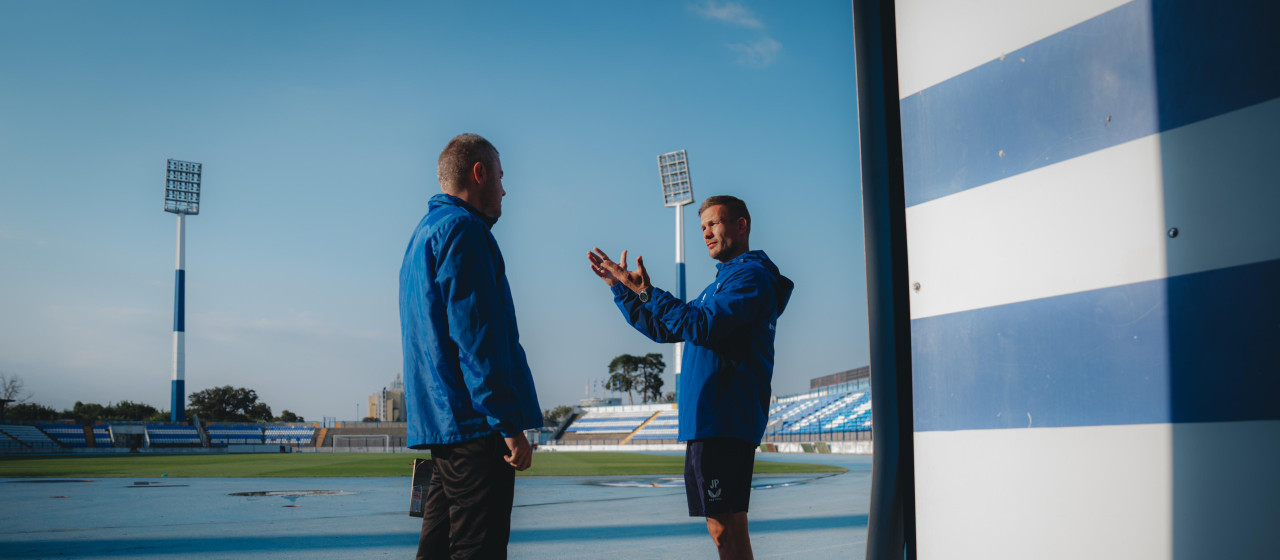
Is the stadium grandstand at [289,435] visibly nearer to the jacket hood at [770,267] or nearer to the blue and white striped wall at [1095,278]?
the jacket hood at [770,267]

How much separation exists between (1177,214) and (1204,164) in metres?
0.08

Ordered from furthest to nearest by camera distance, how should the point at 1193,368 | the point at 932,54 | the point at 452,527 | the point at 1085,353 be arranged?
1. the point at 452,527
2. the point at 932,54
3. the point at 1085,353
4. the point at 1193,368

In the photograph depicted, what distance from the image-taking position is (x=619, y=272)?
279 cm

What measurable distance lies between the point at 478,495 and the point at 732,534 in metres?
0.90

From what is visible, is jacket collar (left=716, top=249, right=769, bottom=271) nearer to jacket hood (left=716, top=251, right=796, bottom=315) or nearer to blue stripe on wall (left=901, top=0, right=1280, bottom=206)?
jacket hood (left=716, top=251, right=796, bottom=315)

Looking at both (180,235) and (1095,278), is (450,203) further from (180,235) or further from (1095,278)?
(180,235)

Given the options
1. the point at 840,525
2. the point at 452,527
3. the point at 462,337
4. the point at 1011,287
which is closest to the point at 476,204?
the point at 462,337

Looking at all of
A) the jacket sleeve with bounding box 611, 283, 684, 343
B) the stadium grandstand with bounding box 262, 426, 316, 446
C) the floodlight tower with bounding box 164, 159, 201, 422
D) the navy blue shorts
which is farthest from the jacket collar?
the stadium grandstand with bounding box 262, 426, 316, 446

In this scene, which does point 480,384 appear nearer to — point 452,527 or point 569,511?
point 452,527

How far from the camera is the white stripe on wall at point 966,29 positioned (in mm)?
1269

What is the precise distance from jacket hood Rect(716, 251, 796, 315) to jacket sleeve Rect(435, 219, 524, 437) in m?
0.92

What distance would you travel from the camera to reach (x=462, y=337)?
2303 mm

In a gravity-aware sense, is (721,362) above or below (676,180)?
below

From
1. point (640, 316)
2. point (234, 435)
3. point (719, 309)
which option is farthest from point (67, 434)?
point (719, 309)
